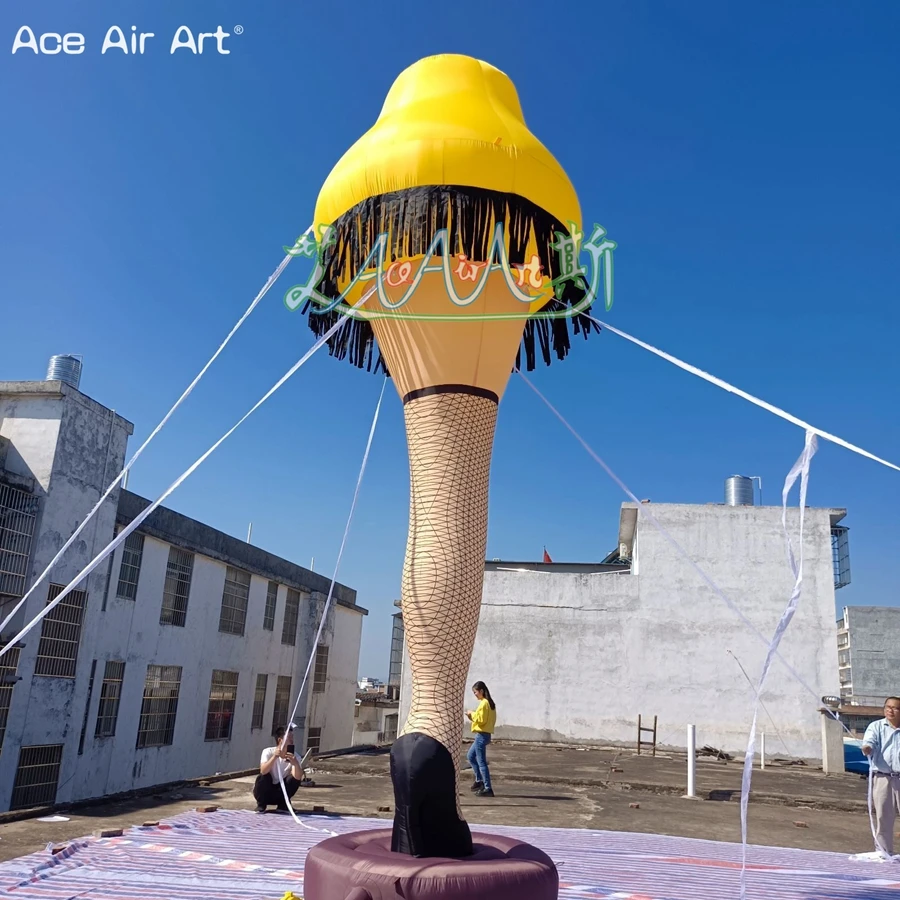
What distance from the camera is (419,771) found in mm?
3463

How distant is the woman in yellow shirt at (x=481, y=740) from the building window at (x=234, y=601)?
462 inches

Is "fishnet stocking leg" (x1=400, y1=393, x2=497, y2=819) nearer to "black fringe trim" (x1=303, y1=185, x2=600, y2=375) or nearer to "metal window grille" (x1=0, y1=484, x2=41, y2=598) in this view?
"black fringe trim" (x1=303, y1=185, x2=600, y2=375)

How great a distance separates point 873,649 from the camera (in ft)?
144

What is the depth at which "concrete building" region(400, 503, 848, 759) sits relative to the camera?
675 inches

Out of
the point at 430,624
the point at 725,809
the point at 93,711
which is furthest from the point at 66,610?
the point at 430,624

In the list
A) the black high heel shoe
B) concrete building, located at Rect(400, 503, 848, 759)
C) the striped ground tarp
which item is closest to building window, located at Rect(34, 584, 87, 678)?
the striped ground tarp

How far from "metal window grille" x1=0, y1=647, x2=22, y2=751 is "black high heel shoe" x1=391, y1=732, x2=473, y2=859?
9503 mm

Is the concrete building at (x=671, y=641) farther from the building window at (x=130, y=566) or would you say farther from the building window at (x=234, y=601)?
the building window at (x=130, y=566)

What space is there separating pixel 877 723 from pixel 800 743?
40.0 ft

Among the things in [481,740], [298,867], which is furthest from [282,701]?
[298,867]

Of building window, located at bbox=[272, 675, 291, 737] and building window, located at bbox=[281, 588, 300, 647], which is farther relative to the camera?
building window, located at bbox=[281, 588, 300, 647]

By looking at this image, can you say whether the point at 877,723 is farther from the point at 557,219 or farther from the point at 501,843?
the point at 557,219

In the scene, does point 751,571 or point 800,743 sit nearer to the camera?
point 800,743

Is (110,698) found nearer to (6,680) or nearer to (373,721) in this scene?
(6,680)
